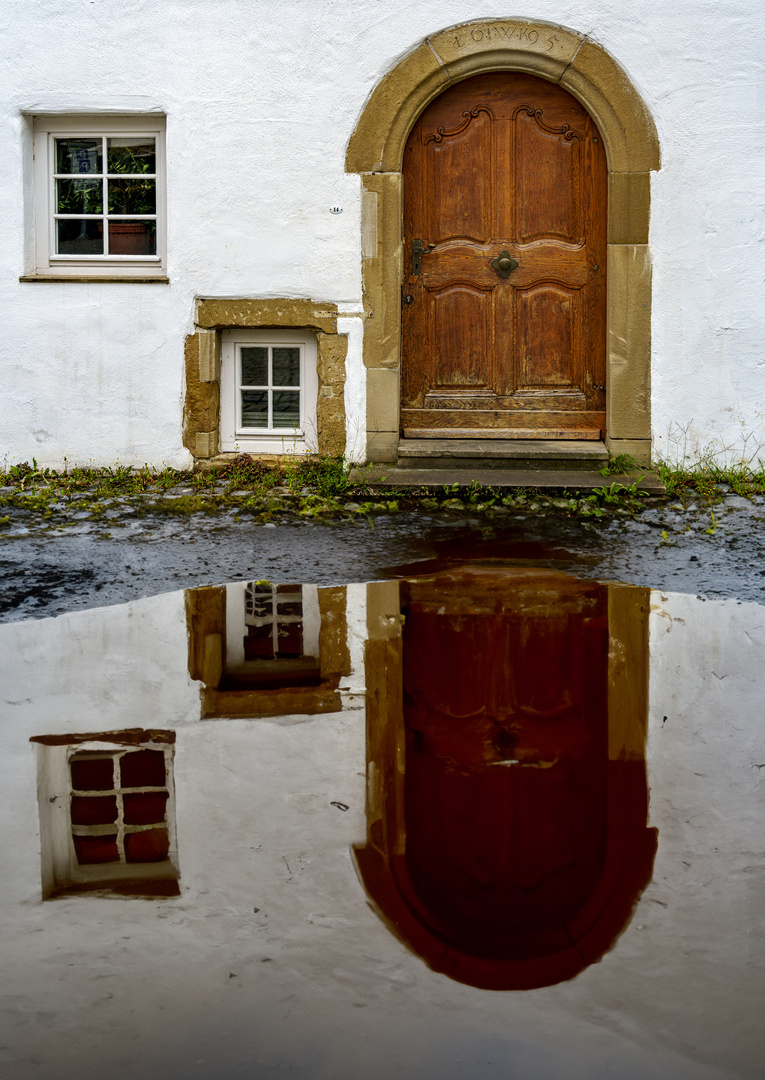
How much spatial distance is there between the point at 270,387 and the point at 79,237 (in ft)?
5.27

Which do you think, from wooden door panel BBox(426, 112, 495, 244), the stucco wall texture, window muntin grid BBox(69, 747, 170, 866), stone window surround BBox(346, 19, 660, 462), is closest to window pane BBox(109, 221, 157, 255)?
the stucco wall texture

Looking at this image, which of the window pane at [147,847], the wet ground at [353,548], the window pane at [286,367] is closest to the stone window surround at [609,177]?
the window pane at [286,367]

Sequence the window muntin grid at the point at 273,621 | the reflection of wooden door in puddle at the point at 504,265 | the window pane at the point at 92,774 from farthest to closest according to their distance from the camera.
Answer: the reflection of wooden door in puddle at the point at 504,265, the window muntin grid at the point at 273,621, the window pane at the point at 92,774

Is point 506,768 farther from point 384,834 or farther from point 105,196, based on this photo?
point 105,196

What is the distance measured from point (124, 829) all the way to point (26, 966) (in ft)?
1.58

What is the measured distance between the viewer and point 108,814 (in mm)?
2281

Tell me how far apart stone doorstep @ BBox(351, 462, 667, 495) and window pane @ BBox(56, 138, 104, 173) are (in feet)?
8.70

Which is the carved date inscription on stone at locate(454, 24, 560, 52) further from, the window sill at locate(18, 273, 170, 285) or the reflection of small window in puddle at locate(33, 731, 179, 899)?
the reflection of small window in puddle at locate(33, 731, 179, 899)

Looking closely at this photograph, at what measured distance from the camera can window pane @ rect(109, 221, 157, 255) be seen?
744 centimetres

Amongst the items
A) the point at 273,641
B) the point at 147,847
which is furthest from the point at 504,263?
the point at 147,847

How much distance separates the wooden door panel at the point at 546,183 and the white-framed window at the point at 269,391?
1582 mm

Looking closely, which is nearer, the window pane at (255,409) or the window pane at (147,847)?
the window pane at (147,847)

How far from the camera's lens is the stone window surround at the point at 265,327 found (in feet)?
23.4

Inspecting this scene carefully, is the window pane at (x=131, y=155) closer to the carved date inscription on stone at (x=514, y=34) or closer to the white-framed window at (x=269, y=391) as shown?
the white-framed window at (x=269, y=391)
